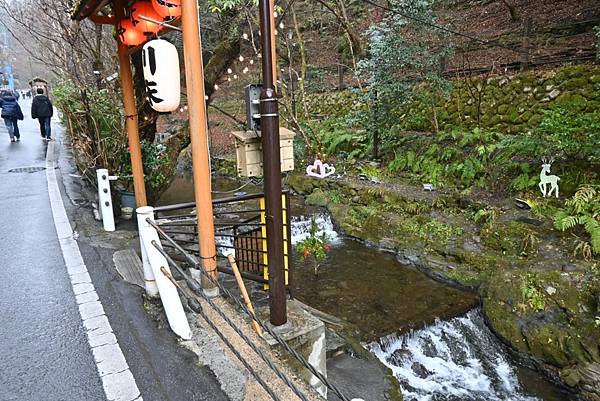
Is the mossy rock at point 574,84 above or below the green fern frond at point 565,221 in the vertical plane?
above

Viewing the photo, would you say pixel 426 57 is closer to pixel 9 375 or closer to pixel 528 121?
pixel 528 121

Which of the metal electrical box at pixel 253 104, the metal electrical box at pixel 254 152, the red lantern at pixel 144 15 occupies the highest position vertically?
the red lantern at pixel 144 15

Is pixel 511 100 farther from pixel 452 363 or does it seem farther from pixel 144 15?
pixel 144 15

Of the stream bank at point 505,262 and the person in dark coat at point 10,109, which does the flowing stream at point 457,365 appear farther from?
the person in dark coat at point 10,109

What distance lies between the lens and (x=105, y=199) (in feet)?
24.9

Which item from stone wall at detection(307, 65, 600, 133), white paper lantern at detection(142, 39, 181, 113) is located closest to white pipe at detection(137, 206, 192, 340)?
white paper lantern at detection(142, 39, 181, 113)

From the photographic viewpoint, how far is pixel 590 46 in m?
13.5

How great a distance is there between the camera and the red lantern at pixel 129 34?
5.68 metres

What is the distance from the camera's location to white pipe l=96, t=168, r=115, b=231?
7.52 metres

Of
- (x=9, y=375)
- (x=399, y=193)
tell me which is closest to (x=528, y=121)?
(x=399, y=193)

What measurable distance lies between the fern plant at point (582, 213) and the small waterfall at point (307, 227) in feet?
18.8

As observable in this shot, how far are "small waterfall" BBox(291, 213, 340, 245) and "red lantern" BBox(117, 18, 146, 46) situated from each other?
7705mm

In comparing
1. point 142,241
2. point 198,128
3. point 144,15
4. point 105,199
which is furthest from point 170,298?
point 105,199

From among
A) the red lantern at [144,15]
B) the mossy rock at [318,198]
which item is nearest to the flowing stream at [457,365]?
the red lantern at [144,15]
